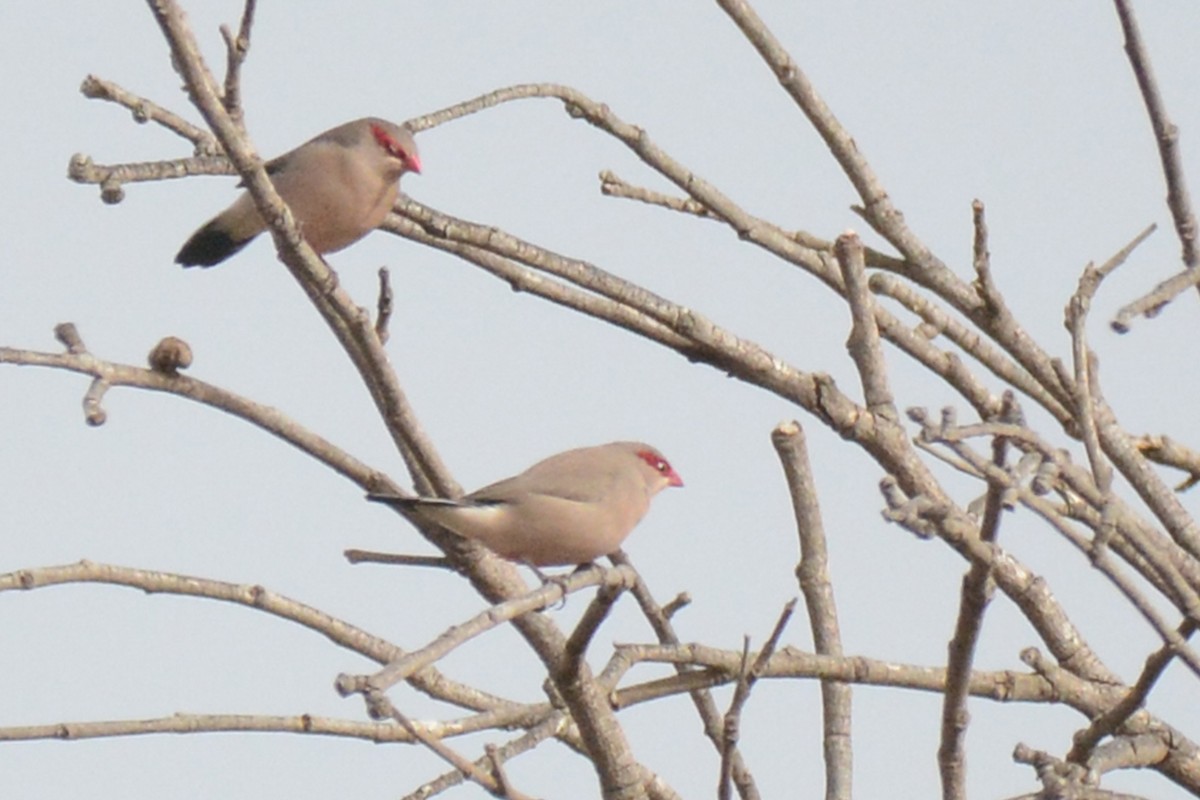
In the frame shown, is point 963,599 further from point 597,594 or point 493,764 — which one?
point 493,764

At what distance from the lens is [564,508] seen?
4895 millimetres

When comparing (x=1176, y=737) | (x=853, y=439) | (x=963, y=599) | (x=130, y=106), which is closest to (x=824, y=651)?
(x=853, y=439)

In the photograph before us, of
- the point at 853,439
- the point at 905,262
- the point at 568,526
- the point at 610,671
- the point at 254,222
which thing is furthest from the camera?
the point at 254,222

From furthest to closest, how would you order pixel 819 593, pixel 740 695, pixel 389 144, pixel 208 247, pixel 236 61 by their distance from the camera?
pixel 208 247, pixel 389 144, pixel 819 593, pixel 236 61, pixel 740 695

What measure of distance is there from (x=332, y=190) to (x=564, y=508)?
1255mm

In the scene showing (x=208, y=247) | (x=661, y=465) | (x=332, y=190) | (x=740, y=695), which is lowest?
(x=740, y=695)

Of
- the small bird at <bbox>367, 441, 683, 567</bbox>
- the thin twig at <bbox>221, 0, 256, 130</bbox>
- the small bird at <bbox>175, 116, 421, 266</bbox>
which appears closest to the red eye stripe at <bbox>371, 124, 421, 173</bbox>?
the small bird at <bbox>175, 116, 421, 266</bbox>

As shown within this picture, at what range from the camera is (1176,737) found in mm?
3469

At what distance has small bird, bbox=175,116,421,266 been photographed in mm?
5398

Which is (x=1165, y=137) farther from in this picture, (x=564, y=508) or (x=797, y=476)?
(x=564, y=508)

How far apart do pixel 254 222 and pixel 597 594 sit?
327 cm

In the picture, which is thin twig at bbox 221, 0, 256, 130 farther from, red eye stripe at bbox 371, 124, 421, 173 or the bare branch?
red eye stripe at bbox 371, 124, 421, 173

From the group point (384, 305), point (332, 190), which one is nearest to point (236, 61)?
point (384, 305)

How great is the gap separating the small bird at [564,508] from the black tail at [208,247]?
1.36m
